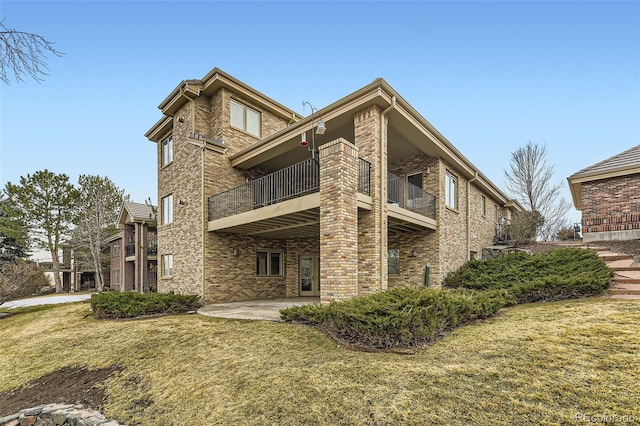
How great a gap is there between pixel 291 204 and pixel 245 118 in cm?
653

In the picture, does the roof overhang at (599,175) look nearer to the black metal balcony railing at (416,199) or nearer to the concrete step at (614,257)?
the concrete step at (614,257)

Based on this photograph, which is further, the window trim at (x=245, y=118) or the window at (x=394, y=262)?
the window trim at (x=245, y=118)

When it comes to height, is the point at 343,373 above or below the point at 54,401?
above

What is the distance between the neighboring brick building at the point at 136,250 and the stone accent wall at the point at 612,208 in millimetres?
23426

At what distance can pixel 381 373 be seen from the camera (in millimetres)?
4312

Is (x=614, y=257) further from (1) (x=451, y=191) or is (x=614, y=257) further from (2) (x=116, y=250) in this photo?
(2) (x=116, y=250)

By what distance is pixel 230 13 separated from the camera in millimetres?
11047

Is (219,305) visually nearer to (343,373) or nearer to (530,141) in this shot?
(343,373)

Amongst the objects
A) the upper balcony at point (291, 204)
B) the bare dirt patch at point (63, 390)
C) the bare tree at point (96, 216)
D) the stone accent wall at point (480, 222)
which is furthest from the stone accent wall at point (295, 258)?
the bare tree at point (96, 216)

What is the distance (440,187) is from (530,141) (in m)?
21.5

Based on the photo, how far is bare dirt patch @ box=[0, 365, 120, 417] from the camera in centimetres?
549

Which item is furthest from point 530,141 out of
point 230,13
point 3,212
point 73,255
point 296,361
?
point 3,212

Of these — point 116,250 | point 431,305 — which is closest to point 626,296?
point 431,305

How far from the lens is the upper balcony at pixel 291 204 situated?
928 cm
